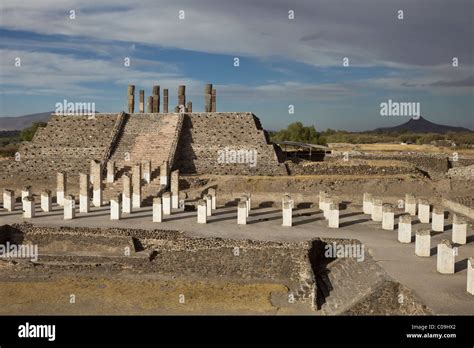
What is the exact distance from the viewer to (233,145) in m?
32.0

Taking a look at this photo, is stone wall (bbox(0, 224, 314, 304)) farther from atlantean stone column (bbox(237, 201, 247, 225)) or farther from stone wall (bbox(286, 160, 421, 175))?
stone wall (bbox(286, 160, 421, 175))

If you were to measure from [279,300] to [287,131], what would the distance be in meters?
43.6

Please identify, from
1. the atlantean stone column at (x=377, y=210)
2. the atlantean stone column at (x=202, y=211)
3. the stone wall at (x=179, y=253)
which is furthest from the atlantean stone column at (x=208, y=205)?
the atlantean stone column at (x=377, y=210)

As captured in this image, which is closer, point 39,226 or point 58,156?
point 39,226

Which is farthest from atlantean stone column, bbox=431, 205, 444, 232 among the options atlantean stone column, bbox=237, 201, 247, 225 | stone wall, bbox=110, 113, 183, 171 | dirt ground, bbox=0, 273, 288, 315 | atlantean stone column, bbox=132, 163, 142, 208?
stone wall, bbox=110, 113, 183, 171

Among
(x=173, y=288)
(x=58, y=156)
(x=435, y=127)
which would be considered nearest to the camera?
(x=173, y=288)

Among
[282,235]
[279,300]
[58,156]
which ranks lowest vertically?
[279,300]

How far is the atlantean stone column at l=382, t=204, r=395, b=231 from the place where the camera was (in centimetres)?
1977

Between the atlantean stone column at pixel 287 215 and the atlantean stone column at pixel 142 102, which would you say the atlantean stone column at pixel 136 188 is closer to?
the atlantean stone column at pixel 287 215

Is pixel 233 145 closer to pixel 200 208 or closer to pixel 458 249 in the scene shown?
pixel 200 208

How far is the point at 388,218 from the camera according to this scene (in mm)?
19859

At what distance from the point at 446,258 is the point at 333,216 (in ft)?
20.2

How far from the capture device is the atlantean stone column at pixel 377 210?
21.6 meters

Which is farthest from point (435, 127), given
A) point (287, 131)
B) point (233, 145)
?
point (233, 145)
